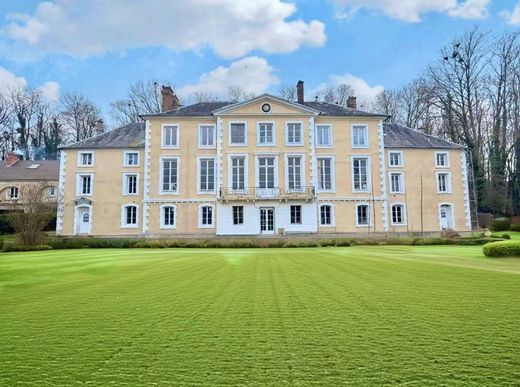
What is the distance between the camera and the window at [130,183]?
34.3m

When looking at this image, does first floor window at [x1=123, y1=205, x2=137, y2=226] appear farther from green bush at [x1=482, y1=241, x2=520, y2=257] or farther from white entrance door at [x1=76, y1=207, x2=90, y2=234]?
green bush at [x1=482, y1=241, x2=520, y2=257]

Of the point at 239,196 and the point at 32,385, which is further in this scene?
A: the point at 239,196

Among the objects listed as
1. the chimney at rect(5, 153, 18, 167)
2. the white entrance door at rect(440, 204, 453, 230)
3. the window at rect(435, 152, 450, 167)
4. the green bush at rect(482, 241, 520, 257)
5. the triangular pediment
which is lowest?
the green bush at rect(482, 241, 520, 257)

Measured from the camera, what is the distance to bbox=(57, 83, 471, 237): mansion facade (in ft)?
108

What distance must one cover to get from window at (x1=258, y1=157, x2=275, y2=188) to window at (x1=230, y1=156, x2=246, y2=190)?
1.29 metres

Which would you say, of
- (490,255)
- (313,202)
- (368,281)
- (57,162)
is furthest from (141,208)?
(368,281)

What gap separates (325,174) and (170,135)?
13.1 m

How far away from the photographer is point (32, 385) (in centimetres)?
279

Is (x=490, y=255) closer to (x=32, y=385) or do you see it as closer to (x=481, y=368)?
(x=481, y=368)

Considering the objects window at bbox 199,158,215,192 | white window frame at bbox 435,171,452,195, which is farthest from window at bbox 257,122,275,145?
white window frame at bbox 435,171,452,195

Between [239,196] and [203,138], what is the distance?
584cm

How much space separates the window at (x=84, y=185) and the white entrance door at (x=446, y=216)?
29474 mm

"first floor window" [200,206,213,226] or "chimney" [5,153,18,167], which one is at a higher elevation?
"chimney" [5,153,18,167]

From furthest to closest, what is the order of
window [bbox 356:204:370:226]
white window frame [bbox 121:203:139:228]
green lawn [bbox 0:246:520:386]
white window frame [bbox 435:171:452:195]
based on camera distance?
white window frame [bbox 435:171:452:195] → white window frame [bbox 121:203:139:228] → window [bbox 356:204:370:226] → green lawn [bbox 0:246:520:386]
